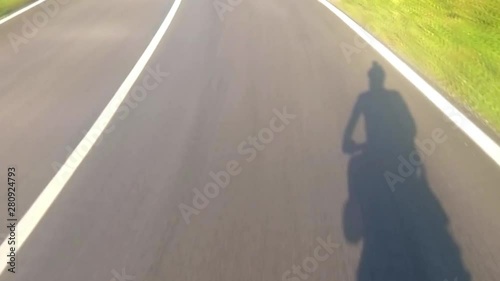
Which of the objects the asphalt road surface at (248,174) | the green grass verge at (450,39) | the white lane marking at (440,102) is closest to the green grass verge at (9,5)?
the asphalt road surface at (248,174)

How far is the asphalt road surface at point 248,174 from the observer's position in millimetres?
4488

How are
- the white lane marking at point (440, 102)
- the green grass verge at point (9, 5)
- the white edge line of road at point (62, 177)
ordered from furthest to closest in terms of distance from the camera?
1. the green grass verge at point (9, 5)
2. the white lane marking at point (440, 102)
3. the white edge line of road at point (62, 177)

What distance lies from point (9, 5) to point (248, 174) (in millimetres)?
14547

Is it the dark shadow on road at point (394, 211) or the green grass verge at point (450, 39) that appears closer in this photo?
the dark shadow on road at point (394, 211)

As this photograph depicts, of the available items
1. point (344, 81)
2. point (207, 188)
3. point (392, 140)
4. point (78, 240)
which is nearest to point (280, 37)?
point (344, 81)

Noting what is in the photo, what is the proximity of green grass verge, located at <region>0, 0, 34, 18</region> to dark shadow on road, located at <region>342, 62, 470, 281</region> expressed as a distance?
500 inches

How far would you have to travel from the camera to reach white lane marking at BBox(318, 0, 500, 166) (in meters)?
6.27

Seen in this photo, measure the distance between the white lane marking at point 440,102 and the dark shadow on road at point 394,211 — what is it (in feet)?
1.99

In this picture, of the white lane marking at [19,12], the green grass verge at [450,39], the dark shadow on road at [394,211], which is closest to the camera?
the dark shadow on road at [394,211]

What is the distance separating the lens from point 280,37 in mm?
12055

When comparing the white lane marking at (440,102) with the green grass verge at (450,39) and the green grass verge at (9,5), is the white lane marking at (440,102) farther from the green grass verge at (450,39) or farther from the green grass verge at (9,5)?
the green grass verge at (9,5)

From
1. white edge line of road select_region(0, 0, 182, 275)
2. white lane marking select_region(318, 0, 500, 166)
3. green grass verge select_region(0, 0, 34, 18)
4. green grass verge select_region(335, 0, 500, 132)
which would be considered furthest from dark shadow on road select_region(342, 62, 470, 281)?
green grass verge select_region(0, 0, 34, 18)

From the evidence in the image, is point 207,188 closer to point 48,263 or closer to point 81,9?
point 48,263

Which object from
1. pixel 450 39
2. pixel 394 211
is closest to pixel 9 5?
pixel 450 39
